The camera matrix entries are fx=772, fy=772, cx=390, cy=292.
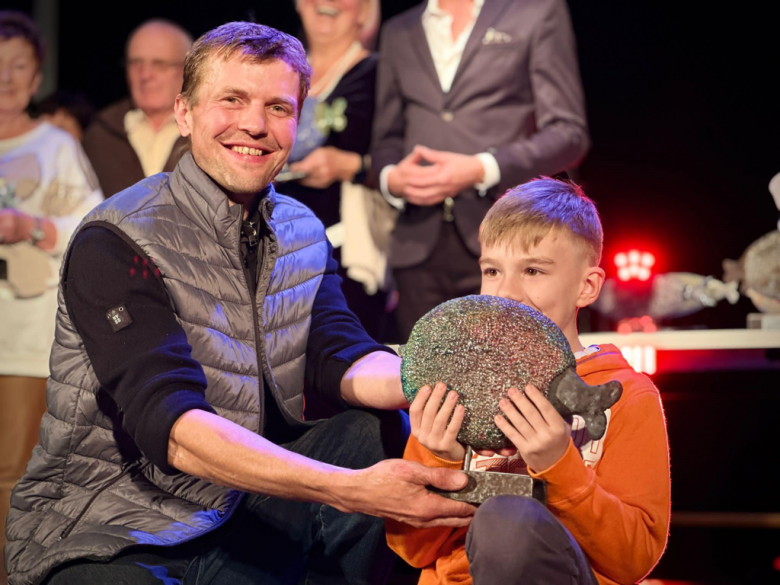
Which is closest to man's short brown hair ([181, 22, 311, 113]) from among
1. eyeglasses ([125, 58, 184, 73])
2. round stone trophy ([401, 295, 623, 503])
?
round stone trophy ([401, 295, 623, 503])

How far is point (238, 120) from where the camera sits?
169 centimetres

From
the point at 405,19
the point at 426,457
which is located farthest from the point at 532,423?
the point at 405,19

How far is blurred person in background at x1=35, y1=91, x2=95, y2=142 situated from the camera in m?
3.52

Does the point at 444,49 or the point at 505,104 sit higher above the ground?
the point at 444,49

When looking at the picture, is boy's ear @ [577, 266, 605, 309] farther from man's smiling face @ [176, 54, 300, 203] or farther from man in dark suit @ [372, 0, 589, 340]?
man in dark suit @ [372, 0, 589, 340]

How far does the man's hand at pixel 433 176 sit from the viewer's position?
2.98 m

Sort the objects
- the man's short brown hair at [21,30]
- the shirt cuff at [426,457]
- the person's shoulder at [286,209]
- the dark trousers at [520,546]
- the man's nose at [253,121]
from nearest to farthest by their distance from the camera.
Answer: the dark trousers at [520,546], the shirt cuff at [426,457], the man's nose at [253,121], the person's shoulder at [286,209], the man's short brown hair at [21,30]

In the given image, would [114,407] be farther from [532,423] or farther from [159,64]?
[159,64]

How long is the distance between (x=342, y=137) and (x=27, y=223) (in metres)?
1.38

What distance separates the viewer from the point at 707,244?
3.09 metres

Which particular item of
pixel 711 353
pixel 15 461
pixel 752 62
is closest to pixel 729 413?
pixel 711 353

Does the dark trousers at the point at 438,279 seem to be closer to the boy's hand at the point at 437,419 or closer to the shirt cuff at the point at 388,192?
→ the shirt cuff at the point at 388,192

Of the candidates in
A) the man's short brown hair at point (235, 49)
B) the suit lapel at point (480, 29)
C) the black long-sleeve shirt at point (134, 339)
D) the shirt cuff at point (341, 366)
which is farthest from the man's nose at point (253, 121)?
the suit lapel at point (480, 29)

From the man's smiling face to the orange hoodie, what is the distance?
70 centimetres
